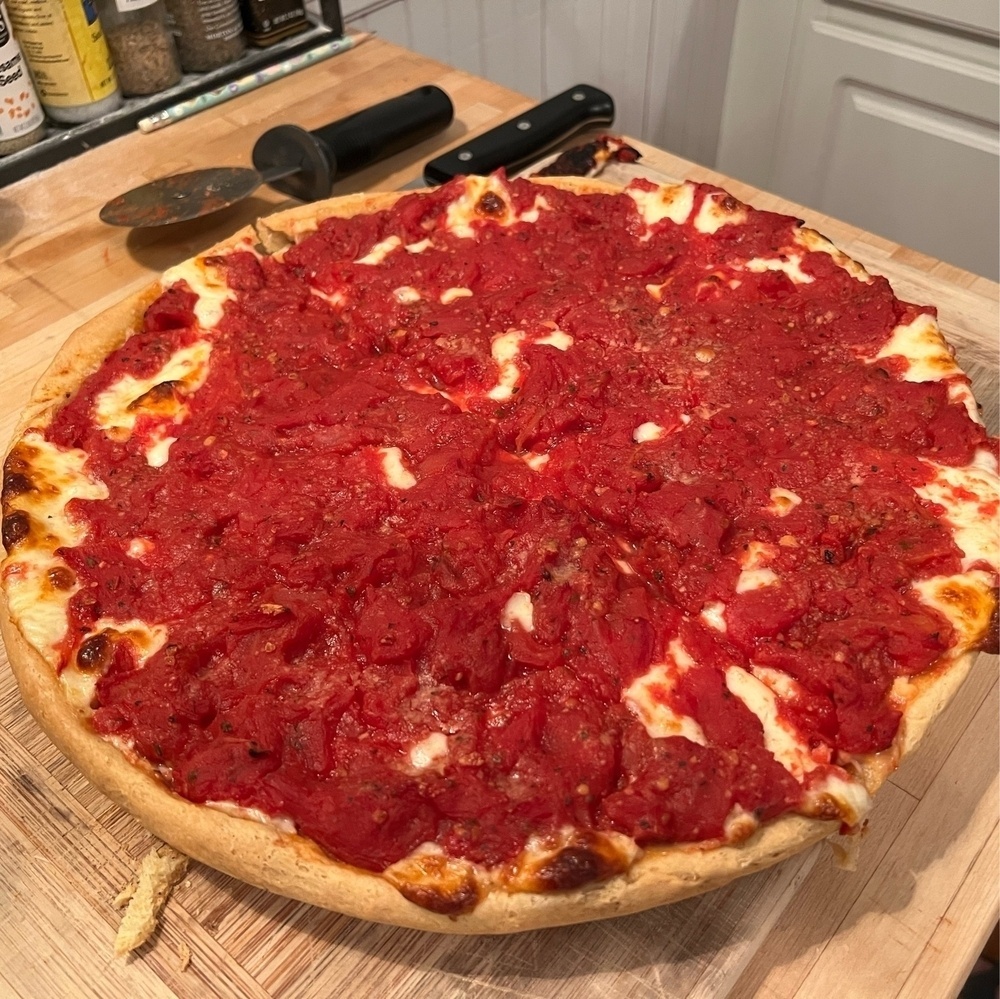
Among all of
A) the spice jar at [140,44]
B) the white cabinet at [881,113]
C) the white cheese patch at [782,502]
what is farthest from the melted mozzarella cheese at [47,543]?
the white cabinet at [881,113]

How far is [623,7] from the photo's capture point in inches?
179

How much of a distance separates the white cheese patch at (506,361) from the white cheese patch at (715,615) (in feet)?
2.12

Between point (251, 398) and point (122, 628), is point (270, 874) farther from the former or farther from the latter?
point (251, 398)

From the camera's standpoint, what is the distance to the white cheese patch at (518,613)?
1.64m

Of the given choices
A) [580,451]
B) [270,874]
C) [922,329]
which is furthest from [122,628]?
[922,329]

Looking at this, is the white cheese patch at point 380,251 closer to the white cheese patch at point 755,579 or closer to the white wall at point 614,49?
the white cheese patch at point 755,579

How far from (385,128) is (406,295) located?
113cm

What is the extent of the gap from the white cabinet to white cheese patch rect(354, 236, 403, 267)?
8.37 ft

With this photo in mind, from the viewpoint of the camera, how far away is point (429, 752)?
4.91 feet

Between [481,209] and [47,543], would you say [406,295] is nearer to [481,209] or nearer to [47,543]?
[481,209]

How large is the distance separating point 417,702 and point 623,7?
4.07 meters

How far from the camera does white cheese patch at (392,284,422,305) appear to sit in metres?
2.22

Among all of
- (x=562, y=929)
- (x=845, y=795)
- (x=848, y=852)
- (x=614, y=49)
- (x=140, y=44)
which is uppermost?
(x=140, y=44)

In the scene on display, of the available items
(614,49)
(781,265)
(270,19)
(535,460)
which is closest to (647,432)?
(535,460)
